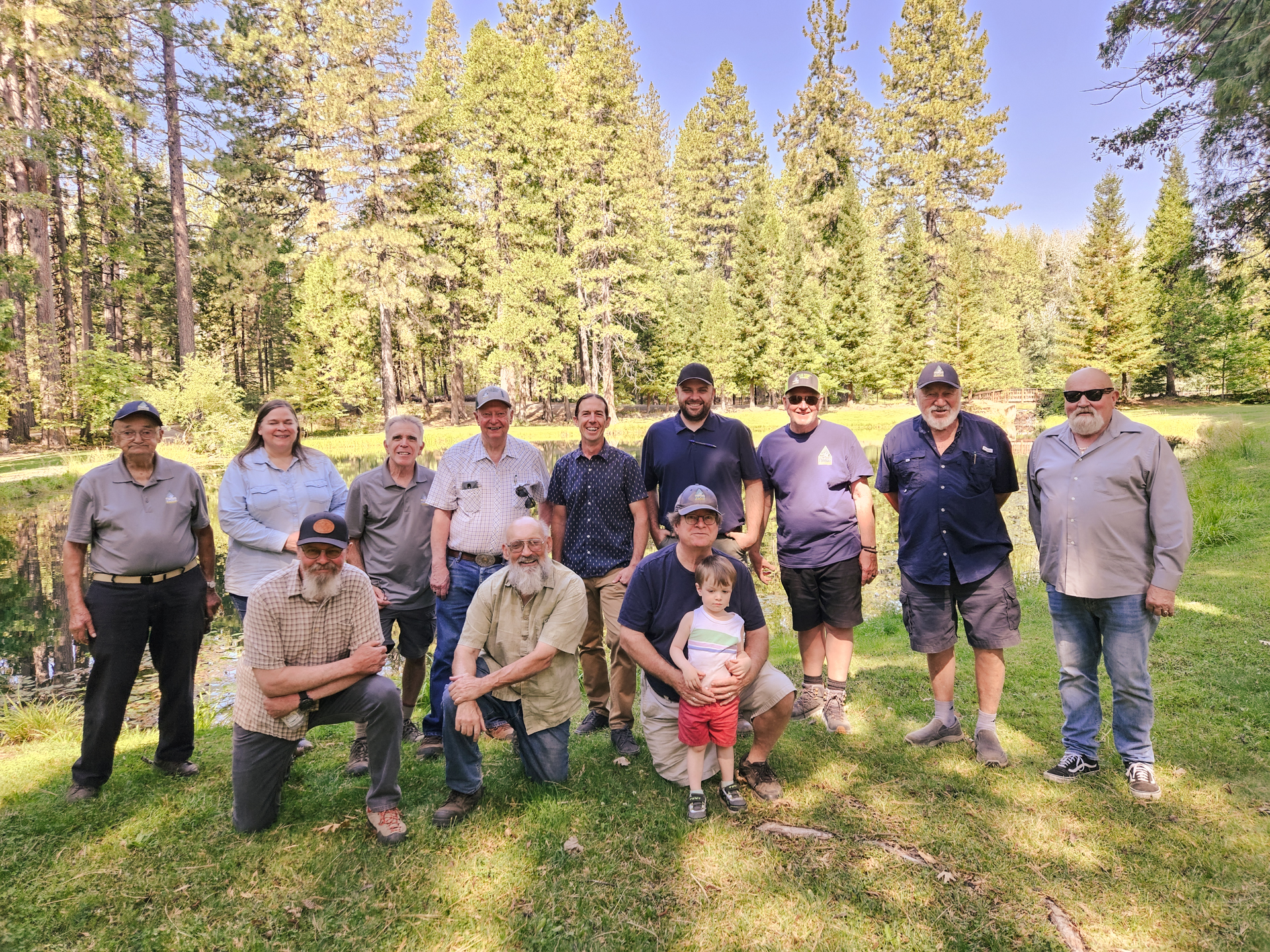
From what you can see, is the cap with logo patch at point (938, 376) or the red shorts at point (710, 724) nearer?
the red shorts at point (710, 724)

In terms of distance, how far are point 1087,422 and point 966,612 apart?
127cm

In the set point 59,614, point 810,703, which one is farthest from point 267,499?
point 59,614

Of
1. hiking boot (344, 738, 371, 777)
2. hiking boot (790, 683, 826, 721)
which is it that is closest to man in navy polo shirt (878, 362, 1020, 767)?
hiking boot (790, 683, 826, 721)

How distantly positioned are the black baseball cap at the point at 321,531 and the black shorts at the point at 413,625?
4.15 ft

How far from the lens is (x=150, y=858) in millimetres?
3232

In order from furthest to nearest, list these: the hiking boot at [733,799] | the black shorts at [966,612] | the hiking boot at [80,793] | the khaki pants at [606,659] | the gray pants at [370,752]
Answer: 1. the khaki pants at [606,659]
2. the black shorts at [966,612]
3. the hiking boot at [80,793]
4. the hiking boot at [733,799]
5. the gray pants at [370,752]

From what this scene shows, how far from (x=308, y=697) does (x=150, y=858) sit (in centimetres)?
103

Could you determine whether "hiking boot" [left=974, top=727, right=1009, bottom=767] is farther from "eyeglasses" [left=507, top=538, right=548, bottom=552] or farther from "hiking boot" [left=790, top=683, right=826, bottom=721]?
"eyeglasses" [left=507, top=538, right=548, bottom=552]

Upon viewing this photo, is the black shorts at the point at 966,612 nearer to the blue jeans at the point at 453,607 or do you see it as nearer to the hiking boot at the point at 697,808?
the hiking boot at the point at 697,808

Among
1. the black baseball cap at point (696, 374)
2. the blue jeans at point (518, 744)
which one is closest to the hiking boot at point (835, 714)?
the blue jeans at point (518, 744)

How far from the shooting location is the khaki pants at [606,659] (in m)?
4.35

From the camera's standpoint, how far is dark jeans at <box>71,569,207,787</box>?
3.83 meters

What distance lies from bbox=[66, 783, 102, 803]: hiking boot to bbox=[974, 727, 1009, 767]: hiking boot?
5.08 metres

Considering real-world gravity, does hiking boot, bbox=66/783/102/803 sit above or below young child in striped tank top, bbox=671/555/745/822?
below
